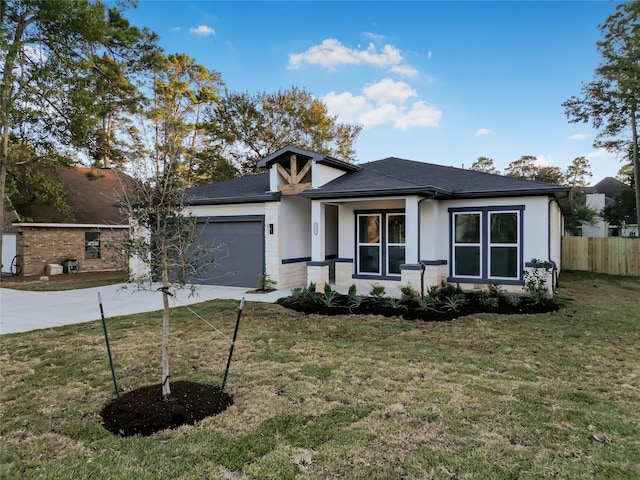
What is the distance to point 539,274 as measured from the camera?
9828 millimetres

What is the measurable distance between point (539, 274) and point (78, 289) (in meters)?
13.6

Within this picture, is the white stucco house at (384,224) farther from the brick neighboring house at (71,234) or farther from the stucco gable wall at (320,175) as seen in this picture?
the brick neighboring house at (71,234)

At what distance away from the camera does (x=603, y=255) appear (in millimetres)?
17047

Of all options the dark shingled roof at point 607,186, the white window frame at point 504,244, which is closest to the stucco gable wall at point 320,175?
the white window frame at point 504,244

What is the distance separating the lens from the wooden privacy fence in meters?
16.3

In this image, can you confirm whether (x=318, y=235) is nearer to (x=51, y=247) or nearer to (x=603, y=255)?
(x=603, y=255)

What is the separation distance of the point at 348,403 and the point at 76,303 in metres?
8.89

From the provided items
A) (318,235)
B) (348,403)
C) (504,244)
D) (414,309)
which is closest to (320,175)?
(318,235)

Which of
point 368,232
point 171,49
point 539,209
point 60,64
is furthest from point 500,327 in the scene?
point 171,49

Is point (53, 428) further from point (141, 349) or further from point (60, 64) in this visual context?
point (60, 64)

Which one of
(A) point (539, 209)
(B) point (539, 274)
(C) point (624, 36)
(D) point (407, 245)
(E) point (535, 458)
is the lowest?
(E) point (535, 458)

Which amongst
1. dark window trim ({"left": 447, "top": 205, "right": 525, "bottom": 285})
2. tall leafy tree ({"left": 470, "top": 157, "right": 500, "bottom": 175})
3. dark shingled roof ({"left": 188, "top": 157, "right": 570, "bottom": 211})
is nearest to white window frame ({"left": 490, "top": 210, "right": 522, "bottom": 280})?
dark window trim ({"left": 447, "top": 205, "right": 525, "bottom": 285})

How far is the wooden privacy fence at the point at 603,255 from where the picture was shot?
16.3 m

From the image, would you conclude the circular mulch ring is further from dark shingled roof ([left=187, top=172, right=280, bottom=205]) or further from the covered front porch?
dark shingled roof ([left=187, top=172, right=280, bottom=205])
